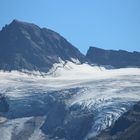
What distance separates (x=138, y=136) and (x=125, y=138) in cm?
479

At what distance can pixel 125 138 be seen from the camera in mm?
197000

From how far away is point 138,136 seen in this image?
193125 millimetres
